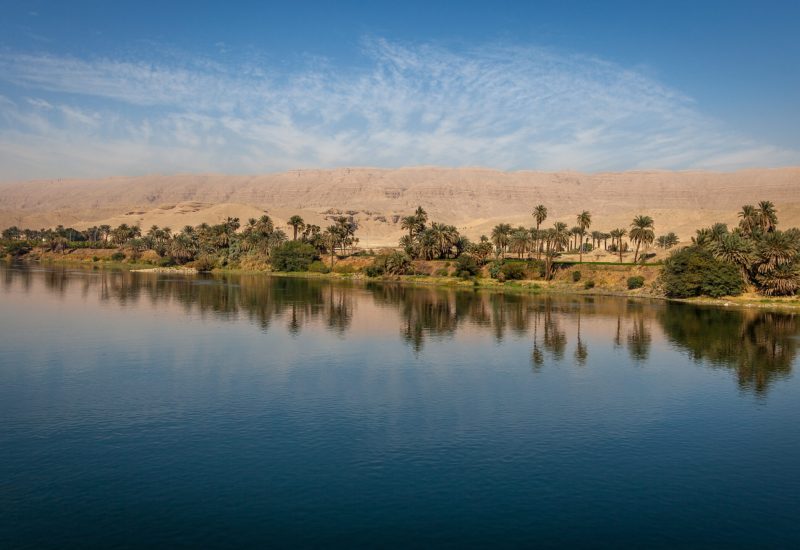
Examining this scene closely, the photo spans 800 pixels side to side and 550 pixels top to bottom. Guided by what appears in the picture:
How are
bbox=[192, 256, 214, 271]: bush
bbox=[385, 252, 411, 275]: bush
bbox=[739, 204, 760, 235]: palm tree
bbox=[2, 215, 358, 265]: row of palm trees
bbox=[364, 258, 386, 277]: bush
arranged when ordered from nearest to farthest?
bbox=[739, 204, 760, 235]: palm tree
bbox=[385, 252, 411, 275]: bush
bbox=[364, 258, 386, 277]: bush
bbox=[2, 215, 358, 265]: row of palm trees
bbox=[192, 256, 214, 271]: bush

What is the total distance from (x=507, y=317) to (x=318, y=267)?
78418 millimetres

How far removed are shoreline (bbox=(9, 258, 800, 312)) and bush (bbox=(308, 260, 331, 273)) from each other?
5.08ft

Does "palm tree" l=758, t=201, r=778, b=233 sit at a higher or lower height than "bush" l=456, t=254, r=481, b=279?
higher

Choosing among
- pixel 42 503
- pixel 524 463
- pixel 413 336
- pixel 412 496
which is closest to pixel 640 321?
pixel 413 336

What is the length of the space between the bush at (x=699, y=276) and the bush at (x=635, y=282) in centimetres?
779

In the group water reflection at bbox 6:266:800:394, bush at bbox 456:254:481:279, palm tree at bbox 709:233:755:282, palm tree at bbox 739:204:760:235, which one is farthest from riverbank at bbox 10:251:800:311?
palm tree at bbox 739:204:760:235

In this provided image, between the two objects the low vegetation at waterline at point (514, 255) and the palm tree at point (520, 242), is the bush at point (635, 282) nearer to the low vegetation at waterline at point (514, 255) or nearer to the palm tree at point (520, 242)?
the low vegetation at waterline at point (514, 255)

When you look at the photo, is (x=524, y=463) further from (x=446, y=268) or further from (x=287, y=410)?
(x=446, y=268)

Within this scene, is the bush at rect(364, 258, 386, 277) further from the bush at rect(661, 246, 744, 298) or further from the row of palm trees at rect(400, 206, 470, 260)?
the bush at rect(661, 246, 744, 298)

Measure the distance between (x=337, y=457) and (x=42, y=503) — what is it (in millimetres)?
11026

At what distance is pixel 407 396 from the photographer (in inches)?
1500

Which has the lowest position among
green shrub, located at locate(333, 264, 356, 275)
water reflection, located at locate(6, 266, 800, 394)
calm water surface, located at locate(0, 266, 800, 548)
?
calm water surface, located at locate(0, 266, 800, 548)

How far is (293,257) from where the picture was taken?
502 feet

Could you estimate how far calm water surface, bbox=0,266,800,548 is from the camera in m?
22.1
